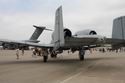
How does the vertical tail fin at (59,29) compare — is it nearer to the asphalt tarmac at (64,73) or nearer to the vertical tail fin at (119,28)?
the asphalt tarmac at (64,73)

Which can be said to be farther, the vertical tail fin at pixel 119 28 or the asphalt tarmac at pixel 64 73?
the vertical tail fin at pixel 119 28

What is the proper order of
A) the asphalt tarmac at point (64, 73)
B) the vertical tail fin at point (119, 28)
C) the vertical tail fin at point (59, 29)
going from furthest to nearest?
the vertical tail fin at point (59, 29)
the vertical tail fin at point (119, 28)
the asphalt tarmac at point (64, 73)

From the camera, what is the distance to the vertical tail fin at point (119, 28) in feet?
51.0

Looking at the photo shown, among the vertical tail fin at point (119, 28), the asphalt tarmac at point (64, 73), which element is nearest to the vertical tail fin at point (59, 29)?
the asphalt tarmac at point (64, 73)

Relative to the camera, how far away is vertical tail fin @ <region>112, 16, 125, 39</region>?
51.0 ft

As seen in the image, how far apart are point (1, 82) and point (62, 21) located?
887 cm

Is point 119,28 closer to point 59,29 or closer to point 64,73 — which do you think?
point 64,73

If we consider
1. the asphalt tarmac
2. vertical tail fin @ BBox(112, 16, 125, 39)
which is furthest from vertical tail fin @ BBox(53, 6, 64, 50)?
vertical tail fin @ BBox(112, 16, 125, 39)

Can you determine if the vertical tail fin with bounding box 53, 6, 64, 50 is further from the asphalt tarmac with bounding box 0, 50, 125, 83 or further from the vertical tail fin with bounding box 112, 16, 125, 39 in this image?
the vertical tail fin with bounding box 112, 16, 125, 39

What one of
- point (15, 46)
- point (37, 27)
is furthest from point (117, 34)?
point (37, 27)

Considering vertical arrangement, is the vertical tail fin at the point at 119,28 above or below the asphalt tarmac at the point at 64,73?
above

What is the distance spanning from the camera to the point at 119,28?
1577cm

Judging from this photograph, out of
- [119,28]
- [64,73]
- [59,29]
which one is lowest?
[64,73]

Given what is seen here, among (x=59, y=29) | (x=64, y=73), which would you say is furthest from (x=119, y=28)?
(x=59, y=29)
